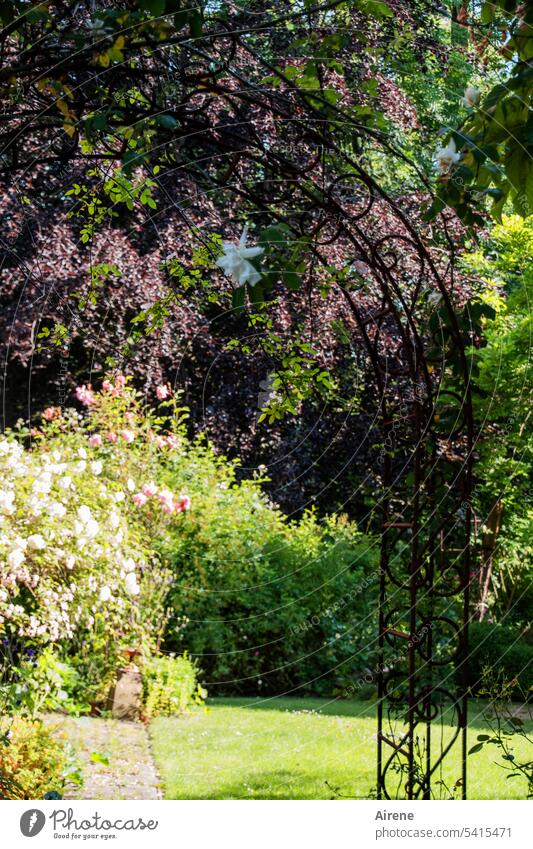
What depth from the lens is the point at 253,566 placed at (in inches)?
230

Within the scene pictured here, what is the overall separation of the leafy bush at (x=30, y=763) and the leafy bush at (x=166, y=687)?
1.42 meters

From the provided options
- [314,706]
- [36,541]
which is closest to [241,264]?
[36,541]

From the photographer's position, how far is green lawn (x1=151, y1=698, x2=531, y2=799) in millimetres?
3914

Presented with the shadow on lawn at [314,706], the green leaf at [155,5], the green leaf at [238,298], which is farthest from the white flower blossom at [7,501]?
the green leaf at [155,5]

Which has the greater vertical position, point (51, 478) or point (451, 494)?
point (51, 478)

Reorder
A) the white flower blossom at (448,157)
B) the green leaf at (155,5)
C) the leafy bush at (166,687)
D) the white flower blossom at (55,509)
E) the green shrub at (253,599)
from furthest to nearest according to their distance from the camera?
the green shrub at (253,599) → the leafy bush at (166,687) → the white flower blossom at (55,509) → the white flower blossom at (448,157) → the green leaf at (155,5)

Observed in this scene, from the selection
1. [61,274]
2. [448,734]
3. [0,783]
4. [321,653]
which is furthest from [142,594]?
[61,274]

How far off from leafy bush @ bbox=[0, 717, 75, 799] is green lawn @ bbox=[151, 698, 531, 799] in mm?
662

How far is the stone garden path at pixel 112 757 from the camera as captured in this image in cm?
363

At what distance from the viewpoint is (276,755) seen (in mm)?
4395

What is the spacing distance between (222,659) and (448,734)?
4.67 feet

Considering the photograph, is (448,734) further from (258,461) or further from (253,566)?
(258,461)

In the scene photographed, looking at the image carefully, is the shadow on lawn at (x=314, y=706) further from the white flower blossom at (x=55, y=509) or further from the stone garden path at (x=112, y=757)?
the white flower blossom at (x=55, y=509)

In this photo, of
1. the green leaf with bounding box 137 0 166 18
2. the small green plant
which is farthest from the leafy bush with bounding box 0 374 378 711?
the green leaf with bounding box 137 0 166 18
